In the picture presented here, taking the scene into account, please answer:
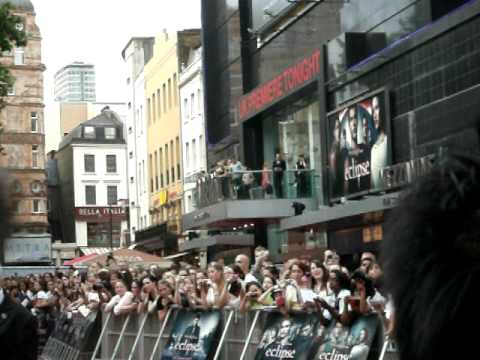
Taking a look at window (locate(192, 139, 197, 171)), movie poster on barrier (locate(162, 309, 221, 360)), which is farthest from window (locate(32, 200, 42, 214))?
movie poster on barrier (locate(162, 309, 221, 360))

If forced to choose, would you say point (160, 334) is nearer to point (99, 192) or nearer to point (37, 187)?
point (37, 187)

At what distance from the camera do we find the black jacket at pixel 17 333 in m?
5.10

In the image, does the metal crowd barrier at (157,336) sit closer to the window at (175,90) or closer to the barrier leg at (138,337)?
the barrier leg at (138,337)

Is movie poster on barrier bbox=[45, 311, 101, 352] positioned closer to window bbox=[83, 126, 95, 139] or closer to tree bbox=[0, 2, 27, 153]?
tree bbox=[0, 2, 27, 153]

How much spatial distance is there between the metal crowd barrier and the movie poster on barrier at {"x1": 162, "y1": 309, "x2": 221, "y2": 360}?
16cm

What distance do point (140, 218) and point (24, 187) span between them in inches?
3097

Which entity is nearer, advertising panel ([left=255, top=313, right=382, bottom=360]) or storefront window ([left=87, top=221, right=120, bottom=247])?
advertising panel ([left=255, top=313, right=382, bottom=360])

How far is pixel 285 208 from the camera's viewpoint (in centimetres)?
3741

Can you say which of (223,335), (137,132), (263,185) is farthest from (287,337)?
(137,132)

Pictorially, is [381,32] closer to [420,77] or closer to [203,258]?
[420,77]

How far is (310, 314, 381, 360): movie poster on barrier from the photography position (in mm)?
11625

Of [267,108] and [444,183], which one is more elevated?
[267,108]

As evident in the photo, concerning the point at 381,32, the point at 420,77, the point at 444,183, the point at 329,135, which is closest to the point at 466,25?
the point at 420,77

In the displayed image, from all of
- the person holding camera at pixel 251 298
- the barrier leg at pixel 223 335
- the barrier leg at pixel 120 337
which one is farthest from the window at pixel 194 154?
the person holding camera at pixel 251 298
